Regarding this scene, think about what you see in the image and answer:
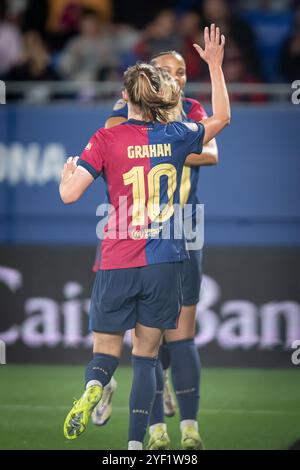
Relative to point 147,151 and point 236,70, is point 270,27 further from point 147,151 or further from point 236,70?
point 147,151

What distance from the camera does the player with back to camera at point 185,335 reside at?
587cm

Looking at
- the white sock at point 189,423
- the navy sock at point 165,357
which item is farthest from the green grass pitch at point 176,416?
the navy sock at point 165,357

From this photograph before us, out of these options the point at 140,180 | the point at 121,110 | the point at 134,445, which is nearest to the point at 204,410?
the point at 134,445

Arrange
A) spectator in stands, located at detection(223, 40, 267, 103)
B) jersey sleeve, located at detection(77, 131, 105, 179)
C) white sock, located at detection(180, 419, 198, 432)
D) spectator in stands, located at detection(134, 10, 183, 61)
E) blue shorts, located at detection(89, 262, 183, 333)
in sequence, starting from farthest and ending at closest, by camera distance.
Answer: spectator in stands, located at detection(134, 10, 183, 61) < spectator in stands, located at detection(223, 40, 267, 103) < white sock, located at detection(180, 419, 198, 432) < blue shorts, located at detection(89, 262, 183, 333) < jersey sleeve, located at detection(77, 131, 105, 179)

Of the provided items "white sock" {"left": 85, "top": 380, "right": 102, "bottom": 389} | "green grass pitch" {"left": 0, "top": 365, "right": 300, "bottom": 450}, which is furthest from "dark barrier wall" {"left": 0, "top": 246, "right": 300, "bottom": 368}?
"white sock" {"left": 85, "top": 380, "right": 102, "bottom": 389}

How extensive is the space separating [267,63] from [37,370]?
3.94 meters

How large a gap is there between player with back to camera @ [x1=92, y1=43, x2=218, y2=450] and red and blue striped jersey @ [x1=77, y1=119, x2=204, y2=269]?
0.47 meters

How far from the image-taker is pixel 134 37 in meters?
10.8

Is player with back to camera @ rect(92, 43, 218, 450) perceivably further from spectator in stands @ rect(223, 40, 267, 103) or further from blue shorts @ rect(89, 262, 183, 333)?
spectator in stands @ rect(223, 40, 267, 103)

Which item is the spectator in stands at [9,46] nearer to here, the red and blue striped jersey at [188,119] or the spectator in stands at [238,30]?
the spectator in stands at [238,30]

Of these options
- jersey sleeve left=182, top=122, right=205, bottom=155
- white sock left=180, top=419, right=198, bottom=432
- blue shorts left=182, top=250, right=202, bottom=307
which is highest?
jersey sleeve left=182, top=122, right=205, bottom=155

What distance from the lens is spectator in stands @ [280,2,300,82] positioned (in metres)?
9.94

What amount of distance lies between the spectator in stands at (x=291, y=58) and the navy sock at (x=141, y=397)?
517cm

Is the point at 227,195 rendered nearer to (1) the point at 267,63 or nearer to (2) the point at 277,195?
(2) the point at 277,195
